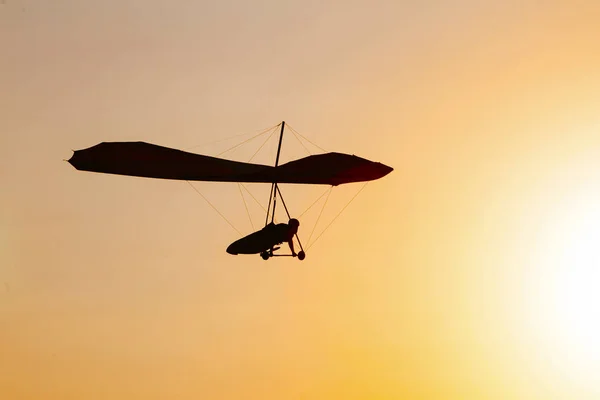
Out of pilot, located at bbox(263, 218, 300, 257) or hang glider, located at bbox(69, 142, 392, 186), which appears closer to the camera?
hang glider, located at bbox(69, 142, 392, 186)

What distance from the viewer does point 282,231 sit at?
2291cm

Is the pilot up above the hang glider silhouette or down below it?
below

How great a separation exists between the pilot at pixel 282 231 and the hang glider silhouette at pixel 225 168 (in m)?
0.02

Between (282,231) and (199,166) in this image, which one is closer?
(199,166)

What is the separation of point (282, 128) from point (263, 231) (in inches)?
122

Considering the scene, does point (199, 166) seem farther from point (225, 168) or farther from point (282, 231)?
point (282, 231)

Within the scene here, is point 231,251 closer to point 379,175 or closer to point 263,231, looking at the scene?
point 263,231

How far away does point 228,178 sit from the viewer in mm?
22422

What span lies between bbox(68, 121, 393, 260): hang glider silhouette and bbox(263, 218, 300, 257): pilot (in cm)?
2

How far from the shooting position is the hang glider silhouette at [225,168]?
850 inches

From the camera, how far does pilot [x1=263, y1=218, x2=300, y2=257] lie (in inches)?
901

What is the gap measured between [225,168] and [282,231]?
2.12 metres

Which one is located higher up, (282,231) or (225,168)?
(225,168)

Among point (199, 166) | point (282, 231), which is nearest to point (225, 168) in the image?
point (199, 166)
